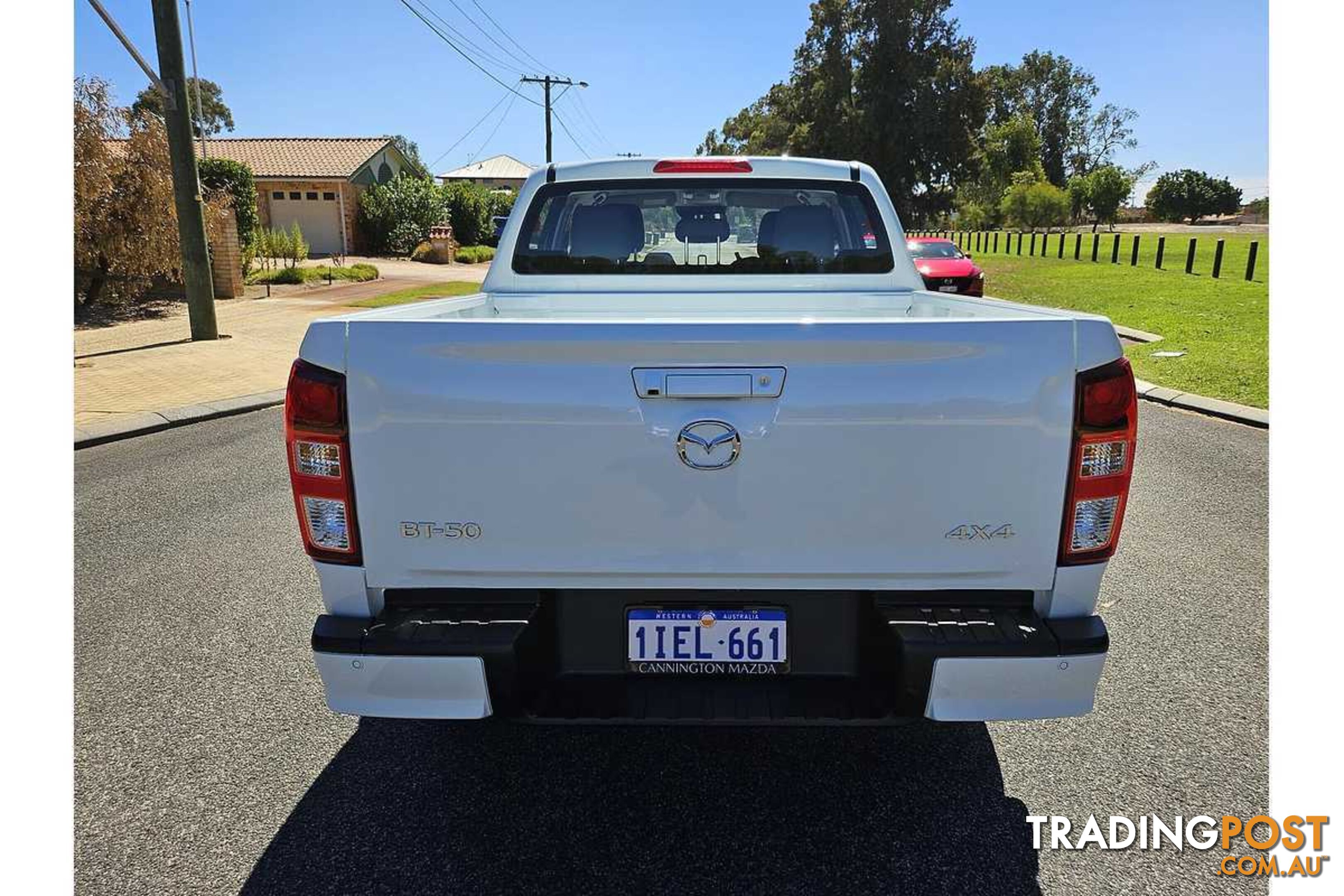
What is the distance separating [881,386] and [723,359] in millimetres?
385

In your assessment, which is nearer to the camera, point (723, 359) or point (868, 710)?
point (723, 359)

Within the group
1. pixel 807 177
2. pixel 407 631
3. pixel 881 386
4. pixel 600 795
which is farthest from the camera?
pixel 807 177

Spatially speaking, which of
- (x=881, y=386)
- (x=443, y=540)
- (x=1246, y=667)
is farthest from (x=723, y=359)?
(x=1246, y=667)

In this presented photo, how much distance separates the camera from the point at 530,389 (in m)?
2.18

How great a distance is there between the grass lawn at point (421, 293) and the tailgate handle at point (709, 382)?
1550cm

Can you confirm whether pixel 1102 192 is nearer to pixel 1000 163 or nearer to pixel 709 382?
pixel 1000 163

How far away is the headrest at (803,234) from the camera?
4.15 meters

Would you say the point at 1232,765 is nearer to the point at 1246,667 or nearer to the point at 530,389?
the point at 1246,667

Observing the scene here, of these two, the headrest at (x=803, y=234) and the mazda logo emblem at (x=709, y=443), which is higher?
the headrest at (x=803, y=234)

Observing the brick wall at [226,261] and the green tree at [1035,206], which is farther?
the green tree at [1035,206]

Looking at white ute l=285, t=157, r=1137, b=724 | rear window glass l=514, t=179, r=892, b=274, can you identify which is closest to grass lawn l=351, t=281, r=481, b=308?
rear window glass l=514, t=179, r=892, b=274

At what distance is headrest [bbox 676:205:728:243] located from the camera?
4426mm

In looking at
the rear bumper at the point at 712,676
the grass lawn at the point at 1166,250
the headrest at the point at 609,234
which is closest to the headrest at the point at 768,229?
the headrest at the point at 609,234

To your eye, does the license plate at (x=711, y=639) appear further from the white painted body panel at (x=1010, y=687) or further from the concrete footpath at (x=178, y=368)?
the concrete footpath at (x=178, y=368)
